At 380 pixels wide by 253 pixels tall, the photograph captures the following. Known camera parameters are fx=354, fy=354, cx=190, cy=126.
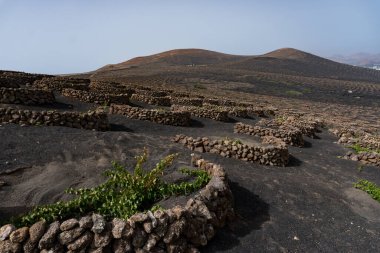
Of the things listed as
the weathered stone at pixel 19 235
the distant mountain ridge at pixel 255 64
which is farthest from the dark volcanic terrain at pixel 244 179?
the distant mountain ridge at pixel 255 64

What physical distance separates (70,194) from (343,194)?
29.7 feet

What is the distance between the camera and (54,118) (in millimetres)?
15344

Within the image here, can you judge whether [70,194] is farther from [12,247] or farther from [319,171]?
[319,171]

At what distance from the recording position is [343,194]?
40.5 feet

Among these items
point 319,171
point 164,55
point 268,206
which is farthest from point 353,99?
point 164,55

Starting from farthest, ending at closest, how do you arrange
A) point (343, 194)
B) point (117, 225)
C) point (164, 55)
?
point (164, 55)
point (343, 194)
point (117, 225)

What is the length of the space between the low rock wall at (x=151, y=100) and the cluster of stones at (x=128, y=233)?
18874 mm

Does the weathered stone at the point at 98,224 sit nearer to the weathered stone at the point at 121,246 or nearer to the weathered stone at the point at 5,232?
the weathered stone at the point at 121,246

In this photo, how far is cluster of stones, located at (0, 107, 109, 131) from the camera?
48.8 feet

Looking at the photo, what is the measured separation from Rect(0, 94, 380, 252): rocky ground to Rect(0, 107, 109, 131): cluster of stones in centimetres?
57

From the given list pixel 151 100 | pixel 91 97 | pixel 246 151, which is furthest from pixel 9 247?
pixel 151 100

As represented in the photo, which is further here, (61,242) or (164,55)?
(164,55)

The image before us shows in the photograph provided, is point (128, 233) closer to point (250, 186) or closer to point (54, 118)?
point (250, 186)

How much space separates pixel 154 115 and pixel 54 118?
592cm
